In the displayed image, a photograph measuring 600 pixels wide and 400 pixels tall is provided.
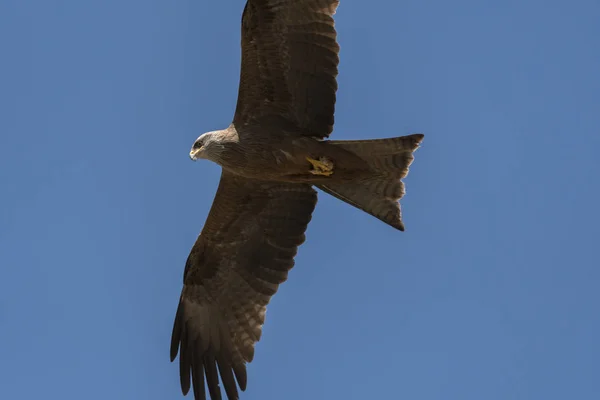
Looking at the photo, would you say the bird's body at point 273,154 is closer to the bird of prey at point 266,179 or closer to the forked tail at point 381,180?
the bird of prey at point 266,179

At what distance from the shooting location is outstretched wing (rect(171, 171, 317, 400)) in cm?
1259

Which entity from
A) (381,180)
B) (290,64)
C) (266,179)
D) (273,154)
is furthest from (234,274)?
(290,64)

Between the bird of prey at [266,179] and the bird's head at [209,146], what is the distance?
0.01 m

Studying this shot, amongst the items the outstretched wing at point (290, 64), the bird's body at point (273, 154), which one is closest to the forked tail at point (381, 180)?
the bird's body at point (273, 154)

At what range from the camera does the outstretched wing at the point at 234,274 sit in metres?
12.6

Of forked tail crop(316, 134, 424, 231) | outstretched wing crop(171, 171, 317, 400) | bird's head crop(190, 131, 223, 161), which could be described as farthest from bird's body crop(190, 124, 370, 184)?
outstretched wing crop(171, 171, 317, 400)

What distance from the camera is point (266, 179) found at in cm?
1199

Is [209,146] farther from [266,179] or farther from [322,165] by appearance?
[322,165]

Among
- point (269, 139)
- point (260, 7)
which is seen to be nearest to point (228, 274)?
point (269, 139)

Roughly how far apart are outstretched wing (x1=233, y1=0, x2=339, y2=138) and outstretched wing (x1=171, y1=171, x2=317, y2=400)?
3.75 feet

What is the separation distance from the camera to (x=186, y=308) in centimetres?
1309

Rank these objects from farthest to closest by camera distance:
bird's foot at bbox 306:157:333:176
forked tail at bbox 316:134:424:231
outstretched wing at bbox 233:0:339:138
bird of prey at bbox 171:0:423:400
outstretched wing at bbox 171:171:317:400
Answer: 1. outstretched wing at bbox 171:171:317:400
2. bird's foot at bbox 306:157:333:176
3. forked tail at bbox 316:134:424:231
4. bird of prey at bbox 171:0:423:400
5. outstretched wing at bbox 233:0:339:138

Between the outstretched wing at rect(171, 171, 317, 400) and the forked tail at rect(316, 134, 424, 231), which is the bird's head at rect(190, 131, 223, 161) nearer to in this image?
the outstretched wing at rect(171, 171, 317, 400)

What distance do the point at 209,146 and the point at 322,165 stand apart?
54.7 inches
